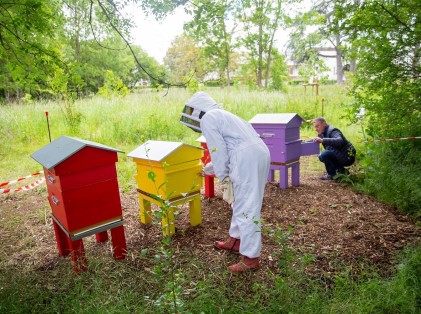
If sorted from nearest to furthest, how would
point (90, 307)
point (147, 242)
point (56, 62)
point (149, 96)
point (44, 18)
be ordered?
point (90, 307), point (147, 242), point (44, 18), point (56, 62), point (149, 96)

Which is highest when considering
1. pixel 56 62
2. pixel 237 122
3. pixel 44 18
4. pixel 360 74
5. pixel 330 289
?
pixel 44 18

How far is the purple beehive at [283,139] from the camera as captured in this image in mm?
4723

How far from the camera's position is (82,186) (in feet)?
8.68

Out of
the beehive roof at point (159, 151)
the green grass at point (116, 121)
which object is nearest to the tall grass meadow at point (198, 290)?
the beehive roof at point (159, 151)

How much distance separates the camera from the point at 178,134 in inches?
353

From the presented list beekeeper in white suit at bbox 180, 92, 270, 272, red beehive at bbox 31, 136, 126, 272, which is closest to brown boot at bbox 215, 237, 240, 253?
beekeeper in white suit at bbox 180, 92, 270, 272

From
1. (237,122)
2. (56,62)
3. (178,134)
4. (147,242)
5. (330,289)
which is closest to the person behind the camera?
(330,289)

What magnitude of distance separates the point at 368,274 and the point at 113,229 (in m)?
2.33

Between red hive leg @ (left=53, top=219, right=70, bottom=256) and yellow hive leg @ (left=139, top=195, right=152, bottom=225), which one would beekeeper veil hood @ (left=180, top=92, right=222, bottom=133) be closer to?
yellow hive leg @ (left=139, top=195, right=152, bottom=225)

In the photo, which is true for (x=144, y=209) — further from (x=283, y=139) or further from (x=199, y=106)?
(x=283, y=139)

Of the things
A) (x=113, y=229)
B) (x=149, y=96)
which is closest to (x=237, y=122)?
(x=113, y=229)

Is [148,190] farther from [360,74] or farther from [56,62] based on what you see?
[360,74]

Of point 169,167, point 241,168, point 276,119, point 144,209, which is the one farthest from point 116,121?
point 241,168

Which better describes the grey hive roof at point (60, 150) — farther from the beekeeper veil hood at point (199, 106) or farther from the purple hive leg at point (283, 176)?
the purple hive leg at point (283, 176)
